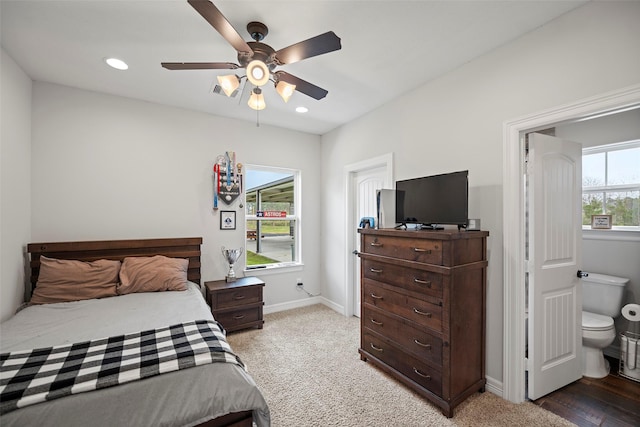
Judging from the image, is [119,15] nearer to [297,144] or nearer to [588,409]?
[297,144]

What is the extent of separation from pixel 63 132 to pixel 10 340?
6.95 feet

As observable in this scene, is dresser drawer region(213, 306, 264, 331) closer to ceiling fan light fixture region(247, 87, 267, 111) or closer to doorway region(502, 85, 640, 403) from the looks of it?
ceiling fan light fixture region(247, 87, 267, 111)

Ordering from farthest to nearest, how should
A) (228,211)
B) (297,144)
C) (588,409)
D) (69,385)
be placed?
(297,144) < (228,211) < (588,409) < (69,385)

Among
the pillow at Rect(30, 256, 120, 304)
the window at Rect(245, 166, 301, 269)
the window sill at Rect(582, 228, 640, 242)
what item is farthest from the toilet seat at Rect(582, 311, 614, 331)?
the pillow at Rect(30, 256, 120, 304)

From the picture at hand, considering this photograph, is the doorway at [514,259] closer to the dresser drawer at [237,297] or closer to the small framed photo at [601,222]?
the small framed photo at [601,222]

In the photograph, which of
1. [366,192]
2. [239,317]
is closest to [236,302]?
[239,317]

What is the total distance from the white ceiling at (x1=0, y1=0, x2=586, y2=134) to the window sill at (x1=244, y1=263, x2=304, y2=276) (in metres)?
2.36

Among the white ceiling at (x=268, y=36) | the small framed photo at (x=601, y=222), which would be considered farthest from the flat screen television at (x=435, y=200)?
the small framed photo at (x=601, y=222)

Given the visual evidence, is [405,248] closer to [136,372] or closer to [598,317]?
[136,372]

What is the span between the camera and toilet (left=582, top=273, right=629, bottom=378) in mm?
2293

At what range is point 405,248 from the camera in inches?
85.6

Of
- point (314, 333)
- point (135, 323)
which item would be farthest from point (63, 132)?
point (314, 333)

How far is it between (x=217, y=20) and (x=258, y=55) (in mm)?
386

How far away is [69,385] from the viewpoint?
115 centimetres
